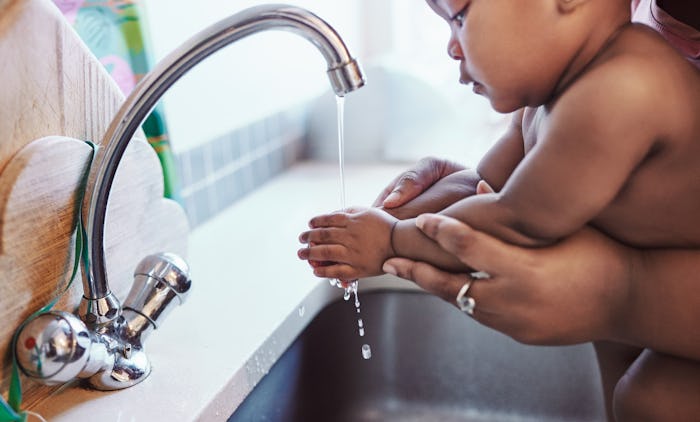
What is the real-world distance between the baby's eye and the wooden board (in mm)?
328

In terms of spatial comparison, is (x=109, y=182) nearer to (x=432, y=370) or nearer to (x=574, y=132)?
(x=574, y=132)

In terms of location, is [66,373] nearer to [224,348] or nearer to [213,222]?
[224,348]

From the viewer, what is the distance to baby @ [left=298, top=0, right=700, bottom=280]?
21.5 inches

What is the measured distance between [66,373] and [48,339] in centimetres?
3

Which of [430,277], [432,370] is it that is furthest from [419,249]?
[432,370]

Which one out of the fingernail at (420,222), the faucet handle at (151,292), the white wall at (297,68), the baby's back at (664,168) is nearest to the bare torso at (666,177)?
the baby's back at (664,168)

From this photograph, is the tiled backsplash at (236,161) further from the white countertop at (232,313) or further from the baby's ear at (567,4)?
the baby's ear at (567,4)

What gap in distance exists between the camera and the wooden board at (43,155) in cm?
61

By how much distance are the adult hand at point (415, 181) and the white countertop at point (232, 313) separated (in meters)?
0.19

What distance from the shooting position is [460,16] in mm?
603

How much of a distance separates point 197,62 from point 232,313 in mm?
349

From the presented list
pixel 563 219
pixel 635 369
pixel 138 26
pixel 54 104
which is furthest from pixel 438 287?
pixel 138 26

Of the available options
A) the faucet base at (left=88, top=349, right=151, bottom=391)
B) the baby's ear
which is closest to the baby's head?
the baby's ear

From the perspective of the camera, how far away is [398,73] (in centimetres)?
140
